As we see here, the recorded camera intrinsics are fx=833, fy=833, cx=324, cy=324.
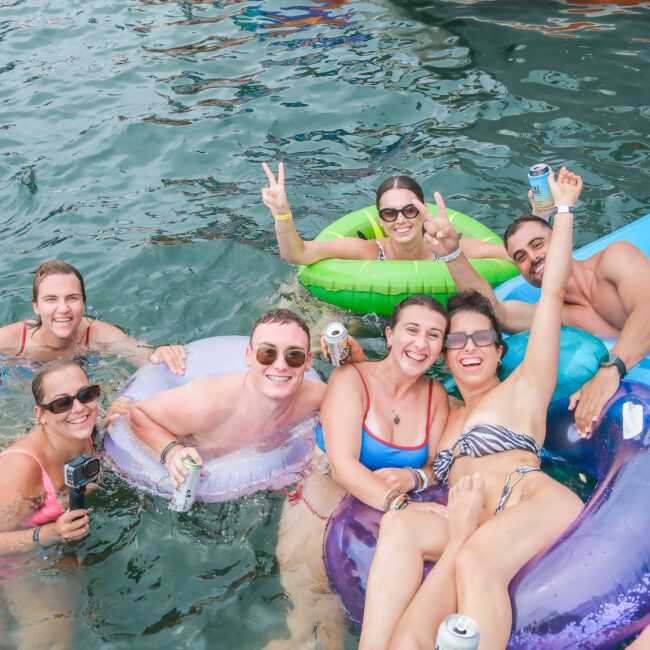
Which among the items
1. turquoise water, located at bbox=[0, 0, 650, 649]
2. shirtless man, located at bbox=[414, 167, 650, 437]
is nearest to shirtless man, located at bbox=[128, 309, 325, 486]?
turquoise water, located at bbox=[0, 0, 650, 649]

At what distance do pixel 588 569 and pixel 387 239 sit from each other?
3841 millimetres

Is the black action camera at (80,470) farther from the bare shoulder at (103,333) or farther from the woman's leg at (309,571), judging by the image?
the bare shoulder at (103,333)

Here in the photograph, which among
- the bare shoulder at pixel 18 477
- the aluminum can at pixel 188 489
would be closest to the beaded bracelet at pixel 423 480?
the aluminum can at pixel 188 489

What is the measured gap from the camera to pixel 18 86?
11.1m

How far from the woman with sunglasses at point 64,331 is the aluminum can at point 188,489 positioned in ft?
3.67

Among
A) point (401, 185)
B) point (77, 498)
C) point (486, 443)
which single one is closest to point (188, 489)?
point (77, 498)

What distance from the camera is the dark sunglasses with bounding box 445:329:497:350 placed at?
A: 4578 millimetres

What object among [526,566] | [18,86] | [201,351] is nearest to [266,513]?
[201,351]

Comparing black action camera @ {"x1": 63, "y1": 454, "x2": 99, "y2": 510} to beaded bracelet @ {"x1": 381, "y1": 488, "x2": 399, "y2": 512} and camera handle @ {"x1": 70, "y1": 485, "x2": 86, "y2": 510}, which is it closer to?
camera handle @ {"x1": 70, "y1": 485, "x2": 86, "y2": 510}

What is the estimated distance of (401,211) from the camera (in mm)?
6305

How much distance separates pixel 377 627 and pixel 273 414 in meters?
1.69

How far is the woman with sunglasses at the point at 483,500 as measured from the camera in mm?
3449

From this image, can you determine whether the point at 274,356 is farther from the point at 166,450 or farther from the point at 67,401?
the point at 67,401

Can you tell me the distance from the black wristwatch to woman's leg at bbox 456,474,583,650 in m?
0.92
